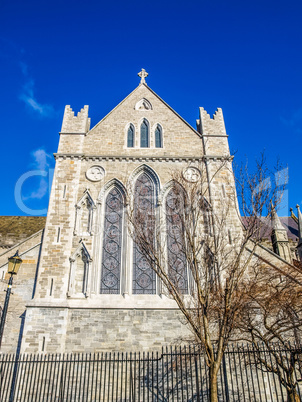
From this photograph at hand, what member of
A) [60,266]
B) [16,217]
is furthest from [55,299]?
[16,217]

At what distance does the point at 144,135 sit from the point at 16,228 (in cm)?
1075

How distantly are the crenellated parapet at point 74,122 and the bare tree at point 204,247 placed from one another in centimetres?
446

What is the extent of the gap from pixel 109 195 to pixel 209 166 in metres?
4.84

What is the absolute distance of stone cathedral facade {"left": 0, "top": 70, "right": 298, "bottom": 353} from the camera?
36.5ft

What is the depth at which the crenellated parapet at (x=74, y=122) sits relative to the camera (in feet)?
52.0

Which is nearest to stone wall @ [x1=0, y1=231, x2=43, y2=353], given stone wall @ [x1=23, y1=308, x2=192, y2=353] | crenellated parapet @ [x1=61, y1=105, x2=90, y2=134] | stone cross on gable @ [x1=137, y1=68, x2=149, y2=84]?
stone wall @ [x1=23, y1=308, x2=192, y2=353]

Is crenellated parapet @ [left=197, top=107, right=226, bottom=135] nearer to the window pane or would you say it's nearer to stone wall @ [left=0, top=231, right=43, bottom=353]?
the window pane

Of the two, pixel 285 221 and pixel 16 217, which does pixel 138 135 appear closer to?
pixel 16 217

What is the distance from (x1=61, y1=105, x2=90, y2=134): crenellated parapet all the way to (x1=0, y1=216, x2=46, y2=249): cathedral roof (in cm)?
743


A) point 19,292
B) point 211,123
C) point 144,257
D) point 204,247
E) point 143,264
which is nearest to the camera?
point 204,247

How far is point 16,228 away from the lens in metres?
20.6

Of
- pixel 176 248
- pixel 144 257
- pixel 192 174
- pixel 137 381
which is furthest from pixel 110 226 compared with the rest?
pixel 137 381

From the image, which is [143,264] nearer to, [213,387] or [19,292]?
[19,292]

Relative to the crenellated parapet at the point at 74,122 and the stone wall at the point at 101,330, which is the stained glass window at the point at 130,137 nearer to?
the crenellated parapet at the point at 74,122
